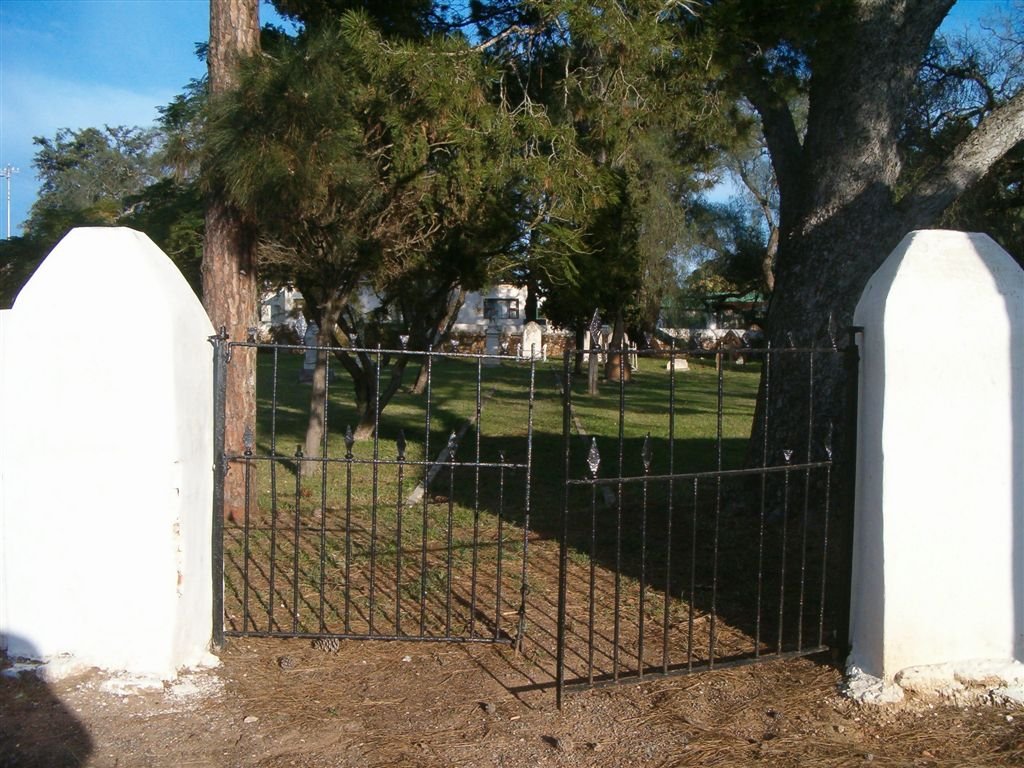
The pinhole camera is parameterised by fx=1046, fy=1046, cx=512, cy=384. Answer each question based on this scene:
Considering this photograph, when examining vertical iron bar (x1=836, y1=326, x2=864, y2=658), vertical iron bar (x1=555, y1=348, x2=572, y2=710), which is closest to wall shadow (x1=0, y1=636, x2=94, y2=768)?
vertical iron bar (x1=555, y1=348, x2=572, y2=710)

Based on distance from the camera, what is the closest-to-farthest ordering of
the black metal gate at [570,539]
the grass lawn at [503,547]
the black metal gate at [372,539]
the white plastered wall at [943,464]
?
the white plastered wall at [943,464] < the black metal gate at [570,539] < the black metal gate at [372,539] < the grass lawn at [503,547]

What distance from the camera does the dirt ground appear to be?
436cm

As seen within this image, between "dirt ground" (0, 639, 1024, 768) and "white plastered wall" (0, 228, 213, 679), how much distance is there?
0.91 ft

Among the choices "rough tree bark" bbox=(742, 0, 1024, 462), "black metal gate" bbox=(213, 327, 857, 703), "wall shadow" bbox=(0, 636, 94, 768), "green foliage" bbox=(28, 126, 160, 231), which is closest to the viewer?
"wall shadow" bbox=(0, 636, 94, 768)

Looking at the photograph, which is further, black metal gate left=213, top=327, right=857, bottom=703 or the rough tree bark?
the rough tree bark

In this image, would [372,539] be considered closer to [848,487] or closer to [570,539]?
[848,487]

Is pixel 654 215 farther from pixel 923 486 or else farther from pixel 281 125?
pixel 923 486

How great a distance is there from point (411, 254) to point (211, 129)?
3655mm

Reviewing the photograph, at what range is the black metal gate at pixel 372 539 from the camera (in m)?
5.45

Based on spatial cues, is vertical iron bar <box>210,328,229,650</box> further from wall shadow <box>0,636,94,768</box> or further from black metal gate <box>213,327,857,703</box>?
wall shadow <box>0,636,94,768</box>

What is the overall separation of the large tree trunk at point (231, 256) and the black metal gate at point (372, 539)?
20 centimetres

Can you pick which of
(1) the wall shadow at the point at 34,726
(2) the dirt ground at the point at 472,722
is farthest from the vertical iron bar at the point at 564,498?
(1) the wall shadow at the point at 34,726

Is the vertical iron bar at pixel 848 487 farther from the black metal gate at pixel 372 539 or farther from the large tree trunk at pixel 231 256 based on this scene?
the large tree trunk at pixel 231 256

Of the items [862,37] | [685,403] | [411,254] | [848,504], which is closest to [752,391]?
[685,403]
